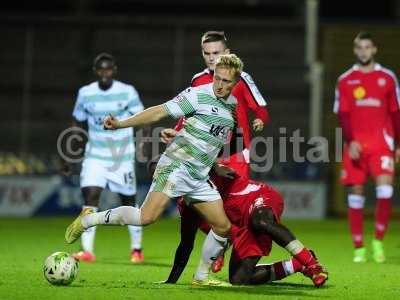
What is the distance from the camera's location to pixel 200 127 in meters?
7.65

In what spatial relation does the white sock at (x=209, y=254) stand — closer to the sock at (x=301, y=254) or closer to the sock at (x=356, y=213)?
the sock at (x=301, y=254)

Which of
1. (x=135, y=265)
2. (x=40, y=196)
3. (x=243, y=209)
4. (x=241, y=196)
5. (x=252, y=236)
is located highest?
(x=241, y=196)

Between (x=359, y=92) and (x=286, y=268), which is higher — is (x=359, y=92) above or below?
above

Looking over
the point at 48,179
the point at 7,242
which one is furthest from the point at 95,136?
the point at 48,179

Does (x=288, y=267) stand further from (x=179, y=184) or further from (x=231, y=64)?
(x=231, y=64)

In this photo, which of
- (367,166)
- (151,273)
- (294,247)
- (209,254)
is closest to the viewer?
(294,247)

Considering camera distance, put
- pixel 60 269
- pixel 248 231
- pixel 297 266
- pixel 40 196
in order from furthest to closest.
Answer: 1. pixel 40 196
2. pixel 248 231
3. pixel 297 266
4. pixel 60 269

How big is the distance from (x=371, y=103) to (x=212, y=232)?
3608 mm

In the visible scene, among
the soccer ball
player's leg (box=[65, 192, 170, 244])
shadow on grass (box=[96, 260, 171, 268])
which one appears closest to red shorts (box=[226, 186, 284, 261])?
player's leg (box=[65, 192, 170, 244])

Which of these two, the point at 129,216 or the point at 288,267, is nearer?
the point at 129,216

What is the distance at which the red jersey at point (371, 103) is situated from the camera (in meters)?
11.0

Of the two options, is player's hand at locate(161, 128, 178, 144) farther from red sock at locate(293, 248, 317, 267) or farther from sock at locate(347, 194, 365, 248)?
sock at locate(347, 194, 365, 248)


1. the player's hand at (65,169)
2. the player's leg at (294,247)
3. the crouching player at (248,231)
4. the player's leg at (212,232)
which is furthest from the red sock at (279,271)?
the player's hand at (65,169)

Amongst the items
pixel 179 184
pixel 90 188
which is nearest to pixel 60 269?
pixel 179 184
